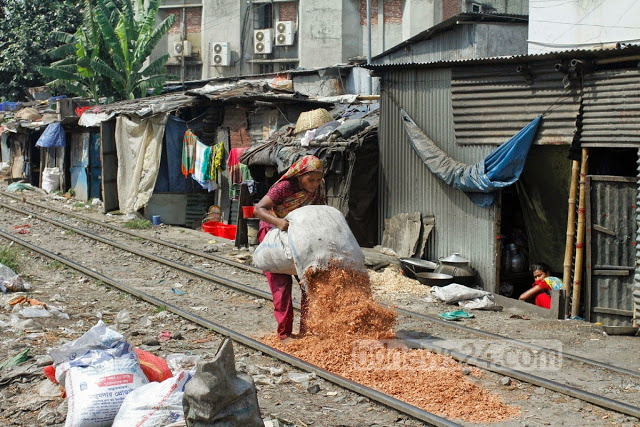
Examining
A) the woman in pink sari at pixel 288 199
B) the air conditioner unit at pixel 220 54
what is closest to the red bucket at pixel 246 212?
the woman in pink sari at pixel 288 199

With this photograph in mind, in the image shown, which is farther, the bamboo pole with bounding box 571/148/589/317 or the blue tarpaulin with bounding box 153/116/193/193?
the blue tarpaulin with bounding box 153/116/193/193

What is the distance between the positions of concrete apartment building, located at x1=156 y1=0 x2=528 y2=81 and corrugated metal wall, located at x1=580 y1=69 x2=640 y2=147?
74.6 feet

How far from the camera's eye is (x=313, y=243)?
6625 mm

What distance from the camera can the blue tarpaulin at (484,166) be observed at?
10891 millimetres

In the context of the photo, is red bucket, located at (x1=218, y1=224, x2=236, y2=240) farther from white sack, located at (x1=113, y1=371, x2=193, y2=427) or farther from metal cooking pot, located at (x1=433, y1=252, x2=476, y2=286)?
white sack, located at (x1=113, y1=371, x2=193, y2=427)

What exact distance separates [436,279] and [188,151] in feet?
29.8

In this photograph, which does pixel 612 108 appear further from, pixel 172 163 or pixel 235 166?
pixel 172 163

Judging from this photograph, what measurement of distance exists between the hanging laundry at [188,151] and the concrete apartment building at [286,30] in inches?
643

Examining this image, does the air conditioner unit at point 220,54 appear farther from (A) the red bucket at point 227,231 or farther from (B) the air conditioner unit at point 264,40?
(A) the red bucket at point 227,231

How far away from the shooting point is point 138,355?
20.1 feet

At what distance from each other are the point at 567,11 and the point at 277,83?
1081 cm

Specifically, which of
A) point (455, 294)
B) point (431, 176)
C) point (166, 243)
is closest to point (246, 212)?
point (166, 243)

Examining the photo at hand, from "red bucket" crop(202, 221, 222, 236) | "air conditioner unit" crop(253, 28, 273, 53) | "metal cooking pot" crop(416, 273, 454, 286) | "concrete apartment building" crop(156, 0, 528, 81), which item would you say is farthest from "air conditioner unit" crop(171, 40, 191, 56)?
"metal cooking pot" crop(416, 273, 454, 286)

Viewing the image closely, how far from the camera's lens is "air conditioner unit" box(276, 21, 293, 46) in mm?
34719
